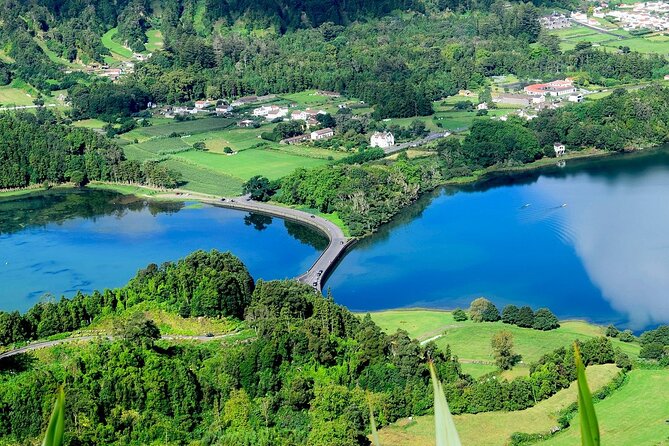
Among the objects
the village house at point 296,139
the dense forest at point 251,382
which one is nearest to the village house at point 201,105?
the village house at point 296,139

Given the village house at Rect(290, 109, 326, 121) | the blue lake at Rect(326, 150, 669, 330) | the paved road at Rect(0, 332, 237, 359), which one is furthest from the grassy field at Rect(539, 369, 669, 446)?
the village house at Rect(290, 109, 326, 121)

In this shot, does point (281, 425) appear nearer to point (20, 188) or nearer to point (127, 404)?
point (127, 404)

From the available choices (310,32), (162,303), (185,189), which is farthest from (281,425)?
(310,32)

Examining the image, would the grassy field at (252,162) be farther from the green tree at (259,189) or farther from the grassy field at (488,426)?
the grassy field at (488,426)

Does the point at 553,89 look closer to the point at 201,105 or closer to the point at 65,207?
the point at 201,105

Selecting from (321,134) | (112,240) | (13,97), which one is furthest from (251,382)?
(13,97)

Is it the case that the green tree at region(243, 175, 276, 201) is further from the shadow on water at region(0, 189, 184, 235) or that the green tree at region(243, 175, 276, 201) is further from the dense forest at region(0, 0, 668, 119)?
the dense forest at region(0, 0, 668, 119)
